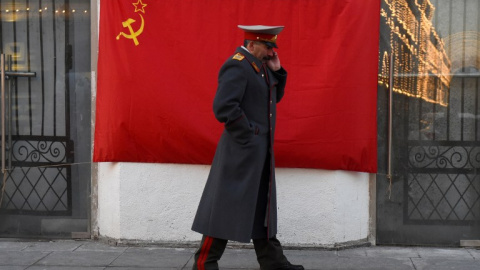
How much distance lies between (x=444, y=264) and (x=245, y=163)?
6.69 ft

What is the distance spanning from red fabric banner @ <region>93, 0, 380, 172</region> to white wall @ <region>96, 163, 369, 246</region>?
142 millimetres

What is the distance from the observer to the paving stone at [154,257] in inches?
247

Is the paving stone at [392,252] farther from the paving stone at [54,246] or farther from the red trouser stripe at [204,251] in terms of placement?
the paving stone at [54,246]

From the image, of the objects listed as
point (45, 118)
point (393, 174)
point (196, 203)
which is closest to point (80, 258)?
point (196, 203)

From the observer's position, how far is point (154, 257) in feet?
21.4

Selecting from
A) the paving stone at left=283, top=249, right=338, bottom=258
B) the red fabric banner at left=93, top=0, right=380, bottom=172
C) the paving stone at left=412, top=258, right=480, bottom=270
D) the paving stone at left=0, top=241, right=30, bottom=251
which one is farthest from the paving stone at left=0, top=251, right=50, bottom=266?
the paving stone at left=412, top=258, right=480, bottom=270

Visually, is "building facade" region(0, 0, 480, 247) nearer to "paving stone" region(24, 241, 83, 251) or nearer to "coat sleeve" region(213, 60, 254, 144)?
"paving stone" region(24, 241, 83, 251)

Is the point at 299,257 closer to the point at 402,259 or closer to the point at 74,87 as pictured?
the point at 402,259

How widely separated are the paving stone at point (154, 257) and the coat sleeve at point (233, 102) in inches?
60.6

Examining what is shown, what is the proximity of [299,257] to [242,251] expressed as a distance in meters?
0.53

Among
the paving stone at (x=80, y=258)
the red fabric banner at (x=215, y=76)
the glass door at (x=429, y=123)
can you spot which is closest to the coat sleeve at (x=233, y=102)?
the red fabric banner at (x=215, y=76)

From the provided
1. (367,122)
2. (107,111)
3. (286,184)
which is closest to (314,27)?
(367,122)

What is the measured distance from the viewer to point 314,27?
6508 mm

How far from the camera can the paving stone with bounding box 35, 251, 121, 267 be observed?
6301 millimetres
